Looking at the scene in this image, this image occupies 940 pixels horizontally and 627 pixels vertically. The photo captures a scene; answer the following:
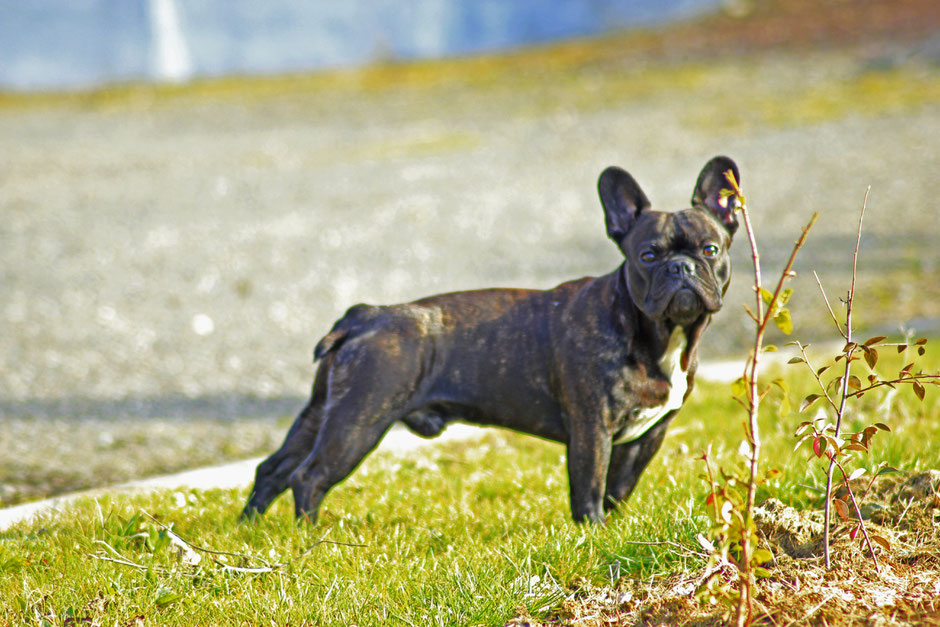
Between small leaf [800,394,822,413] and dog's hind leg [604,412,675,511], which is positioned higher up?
small leaf [800,394,822,413]

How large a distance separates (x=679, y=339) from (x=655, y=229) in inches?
17.3

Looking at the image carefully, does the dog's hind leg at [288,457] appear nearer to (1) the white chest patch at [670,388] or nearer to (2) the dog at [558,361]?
(2) the dog at [558,361]

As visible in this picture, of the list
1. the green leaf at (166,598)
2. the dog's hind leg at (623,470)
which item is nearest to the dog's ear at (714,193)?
the dog's hind leg at (623,470)

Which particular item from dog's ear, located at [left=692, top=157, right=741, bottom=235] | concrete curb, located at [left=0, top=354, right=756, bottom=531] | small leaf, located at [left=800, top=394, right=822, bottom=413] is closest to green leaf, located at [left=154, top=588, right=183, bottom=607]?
concrete curb, located at [left=0, top=354, right=756, bottom=531]

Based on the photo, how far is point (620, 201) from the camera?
387 cm

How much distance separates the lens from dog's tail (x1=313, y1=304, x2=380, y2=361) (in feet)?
12.7

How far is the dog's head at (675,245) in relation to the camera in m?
3.42

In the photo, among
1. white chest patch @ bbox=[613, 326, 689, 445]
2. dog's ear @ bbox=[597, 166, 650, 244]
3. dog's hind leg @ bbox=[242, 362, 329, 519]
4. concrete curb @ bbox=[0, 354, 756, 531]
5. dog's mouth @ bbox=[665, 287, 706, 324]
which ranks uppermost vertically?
dog's ear @ bbox=[597, 166, 650, 244]

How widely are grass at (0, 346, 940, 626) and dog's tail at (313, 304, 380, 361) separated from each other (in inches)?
27.1

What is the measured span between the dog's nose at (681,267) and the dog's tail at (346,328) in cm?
119

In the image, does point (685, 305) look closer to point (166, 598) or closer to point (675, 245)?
point (675, 245)

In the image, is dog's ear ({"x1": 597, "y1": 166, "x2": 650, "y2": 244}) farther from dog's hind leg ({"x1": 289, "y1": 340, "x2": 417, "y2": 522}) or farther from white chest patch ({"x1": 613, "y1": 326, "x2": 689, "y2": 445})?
dog's hind leg ({"x1": 289, "y1": 340, "x2": 417, "y2": 522})

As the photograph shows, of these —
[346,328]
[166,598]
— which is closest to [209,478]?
[346,328]

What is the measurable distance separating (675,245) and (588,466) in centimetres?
87
